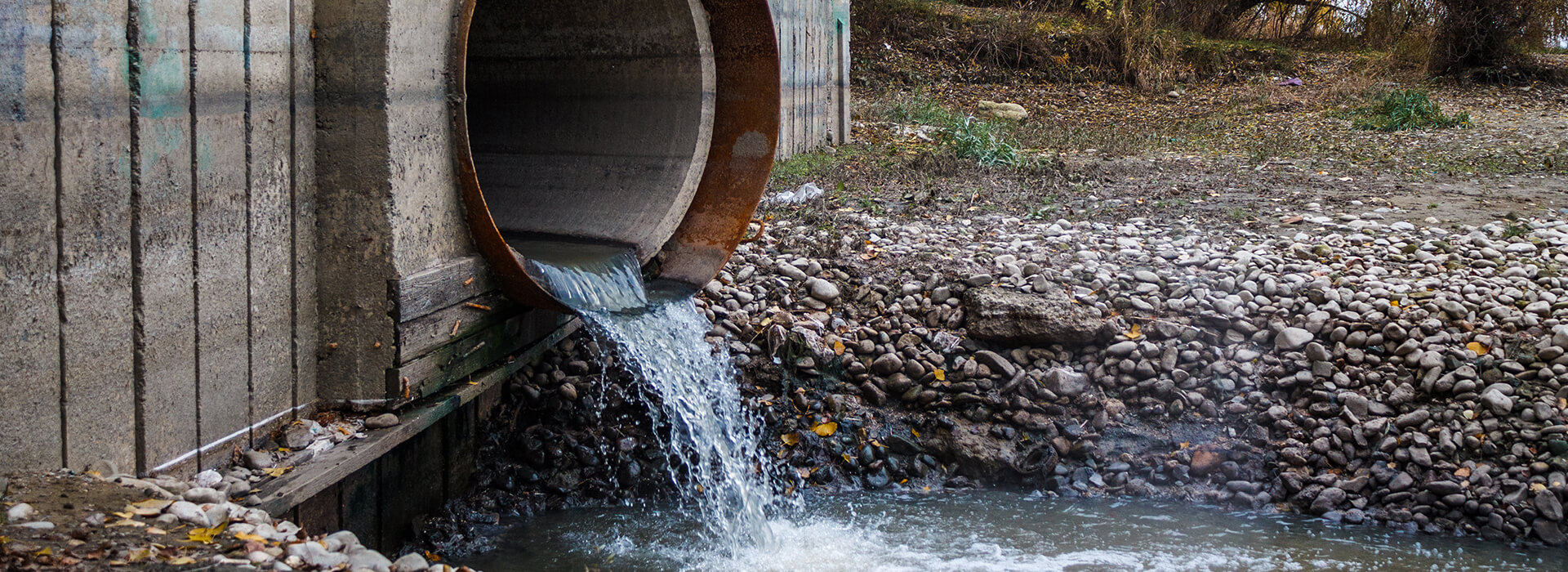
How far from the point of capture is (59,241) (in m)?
2.56

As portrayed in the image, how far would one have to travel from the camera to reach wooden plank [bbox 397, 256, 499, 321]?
345cm

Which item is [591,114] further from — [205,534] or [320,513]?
[205,534]

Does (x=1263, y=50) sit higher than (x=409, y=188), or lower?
higher

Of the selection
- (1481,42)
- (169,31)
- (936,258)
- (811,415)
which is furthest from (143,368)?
(1481,42)

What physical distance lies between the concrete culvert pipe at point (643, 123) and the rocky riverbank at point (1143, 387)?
619 millimetres

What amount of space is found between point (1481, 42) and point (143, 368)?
49.4ft

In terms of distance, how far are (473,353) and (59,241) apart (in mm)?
1516

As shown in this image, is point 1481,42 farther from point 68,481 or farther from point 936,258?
point 68,481

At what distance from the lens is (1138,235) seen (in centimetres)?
624

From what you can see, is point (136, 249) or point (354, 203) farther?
point (354, 203)

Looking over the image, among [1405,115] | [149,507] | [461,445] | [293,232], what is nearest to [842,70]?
[1405,115]

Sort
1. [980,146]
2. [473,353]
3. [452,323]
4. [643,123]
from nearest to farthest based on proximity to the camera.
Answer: [452,323]
[473,353]
[643,123]
[980,146]

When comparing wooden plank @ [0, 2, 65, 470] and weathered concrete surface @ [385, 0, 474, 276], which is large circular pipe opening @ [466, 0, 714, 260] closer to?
weathered concrete surface @ [385, 0, 474, 276]

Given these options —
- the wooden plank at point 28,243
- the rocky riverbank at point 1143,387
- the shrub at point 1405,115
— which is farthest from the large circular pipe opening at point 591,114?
the shrub at point 1405,115
